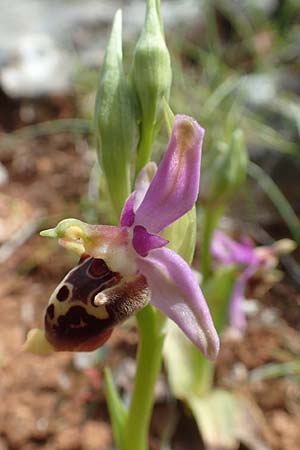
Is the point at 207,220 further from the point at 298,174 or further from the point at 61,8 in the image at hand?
the point at 61,8

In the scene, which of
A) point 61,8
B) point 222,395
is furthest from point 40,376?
point 61,8

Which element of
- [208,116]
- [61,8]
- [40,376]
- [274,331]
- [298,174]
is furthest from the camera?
[61,8]

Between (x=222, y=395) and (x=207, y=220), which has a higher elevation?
(x=207, y=220)

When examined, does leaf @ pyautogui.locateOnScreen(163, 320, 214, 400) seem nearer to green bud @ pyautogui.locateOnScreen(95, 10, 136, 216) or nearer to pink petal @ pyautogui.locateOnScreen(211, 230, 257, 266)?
pink petal @ pyautogui.locateOnScreen(211, 230, 257, 266)

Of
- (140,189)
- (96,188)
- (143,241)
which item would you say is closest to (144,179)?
(140,189)

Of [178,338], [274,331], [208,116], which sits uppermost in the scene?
[208,116]

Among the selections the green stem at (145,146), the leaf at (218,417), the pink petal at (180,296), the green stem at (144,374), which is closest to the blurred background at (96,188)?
the leaf at (218,417)
